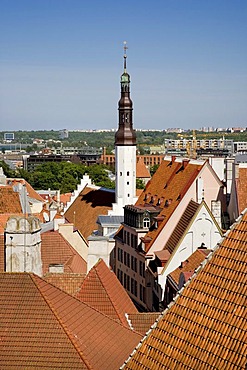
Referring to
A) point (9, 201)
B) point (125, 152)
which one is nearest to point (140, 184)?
point (125, 152)

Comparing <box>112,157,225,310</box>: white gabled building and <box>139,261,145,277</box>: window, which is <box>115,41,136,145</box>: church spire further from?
<box>139,261,145,277</box>: window

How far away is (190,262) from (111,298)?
15.4 m

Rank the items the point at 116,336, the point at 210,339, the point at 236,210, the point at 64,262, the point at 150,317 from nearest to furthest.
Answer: the point at 210,339 → the point at 116,336 → the point at 150,317 → the point at 64,262 → the point at 236,210

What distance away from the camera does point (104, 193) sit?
7769 centimetres

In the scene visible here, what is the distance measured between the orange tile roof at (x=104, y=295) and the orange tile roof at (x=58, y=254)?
25.4 ft

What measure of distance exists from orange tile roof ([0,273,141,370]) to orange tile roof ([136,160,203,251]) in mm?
27892

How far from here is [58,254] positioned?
110 feet

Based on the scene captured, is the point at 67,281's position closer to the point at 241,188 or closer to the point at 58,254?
the point at 58,254

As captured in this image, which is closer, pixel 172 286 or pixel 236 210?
pixel 172 286

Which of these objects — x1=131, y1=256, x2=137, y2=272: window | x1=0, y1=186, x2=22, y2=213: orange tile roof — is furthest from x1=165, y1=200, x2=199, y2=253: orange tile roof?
x1=0, y1=186, x2=22, y2=213: orange tile roof

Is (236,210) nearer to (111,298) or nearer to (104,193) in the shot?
(111,298)

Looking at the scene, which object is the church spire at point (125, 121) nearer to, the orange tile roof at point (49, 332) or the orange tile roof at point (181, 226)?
the orange tile roof at point (181, 226)

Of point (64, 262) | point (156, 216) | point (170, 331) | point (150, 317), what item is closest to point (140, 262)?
point (156, 216)

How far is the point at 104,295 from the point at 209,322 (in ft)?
33.7
